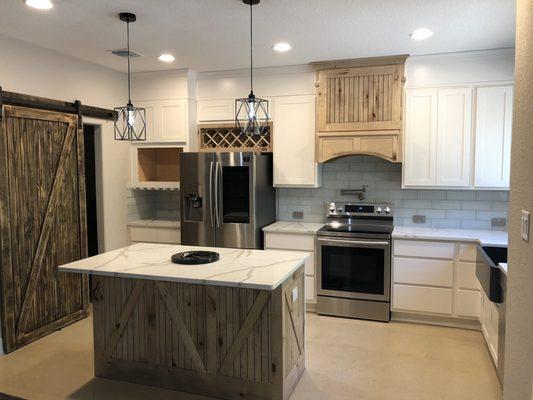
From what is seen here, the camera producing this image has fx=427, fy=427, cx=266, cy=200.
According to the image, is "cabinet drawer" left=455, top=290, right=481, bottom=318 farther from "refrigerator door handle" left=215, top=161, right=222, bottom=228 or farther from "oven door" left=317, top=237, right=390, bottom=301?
"refrigerator door handle" left=215, top=161, right=222, bottom=228

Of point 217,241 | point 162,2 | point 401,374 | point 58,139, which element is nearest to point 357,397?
point 401,374

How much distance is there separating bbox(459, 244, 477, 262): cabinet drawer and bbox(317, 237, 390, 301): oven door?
2.08 ft

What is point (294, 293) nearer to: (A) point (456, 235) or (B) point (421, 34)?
(A) point (456, 235)

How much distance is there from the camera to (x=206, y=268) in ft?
8.69

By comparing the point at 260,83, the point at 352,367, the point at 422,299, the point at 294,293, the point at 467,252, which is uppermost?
the point at 260,83

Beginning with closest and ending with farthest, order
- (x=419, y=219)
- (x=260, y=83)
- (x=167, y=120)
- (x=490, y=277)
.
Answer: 1. (x=490, y=277)
2. (x=419, y=219)
3. (x=260, y=83)
4. (x=167, y=120)

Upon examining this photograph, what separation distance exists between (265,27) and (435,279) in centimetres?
268

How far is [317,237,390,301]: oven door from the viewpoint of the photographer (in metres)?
4.10

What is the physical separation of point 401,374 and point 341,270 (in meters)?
1.29

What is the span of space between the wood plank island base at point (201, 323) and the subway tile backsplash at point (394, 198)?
187cm

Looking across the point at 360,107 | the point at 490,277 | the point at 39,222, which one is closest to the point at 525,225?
the point at 490,277

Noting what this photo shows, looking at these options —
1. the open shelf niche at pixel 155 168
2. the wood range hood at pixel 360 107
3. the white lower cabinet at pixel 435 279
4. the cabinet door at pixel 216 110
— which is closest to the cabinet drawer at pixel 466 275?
the white lower cabinet at pixel 435 279

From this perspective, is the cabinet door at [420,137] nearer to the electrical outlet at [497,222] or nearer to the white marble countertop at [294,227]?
the electrical outlet at [497,222]

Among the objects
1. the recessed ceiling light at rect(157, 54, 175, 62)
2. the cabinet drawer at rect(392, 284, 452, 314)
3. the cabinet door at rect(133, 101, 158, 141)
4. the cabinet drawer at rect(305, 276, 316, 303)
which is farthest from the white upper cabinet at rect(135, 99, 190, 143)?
the cabinet drawer at rect(392, 284, 452, 314)
